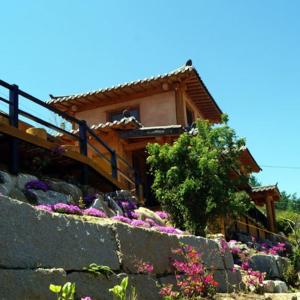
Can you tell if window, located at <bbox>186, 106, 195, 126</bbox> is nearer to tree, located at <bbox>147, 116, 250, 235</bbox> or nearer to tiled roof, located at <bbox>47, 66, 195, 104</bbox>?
tiled roof, located at <bbox>47, 66, 195, 104</bbox>

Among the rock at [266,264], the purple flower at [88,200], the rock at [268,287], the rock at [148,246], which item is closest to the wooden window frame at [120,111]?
the rock at [266,264]

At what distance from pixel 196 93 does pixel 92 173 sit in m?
9.36

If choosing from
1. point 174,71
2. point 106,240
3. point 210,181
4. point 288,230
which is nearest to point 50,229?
point 106,240

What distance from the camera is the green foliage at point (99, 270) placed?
482 cm

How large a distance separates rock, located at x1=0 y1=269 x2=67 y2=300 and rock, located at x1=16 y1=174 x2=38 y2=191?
4.01 m

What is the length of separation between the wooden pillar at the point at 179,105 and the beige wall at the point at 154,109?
0.15 meters

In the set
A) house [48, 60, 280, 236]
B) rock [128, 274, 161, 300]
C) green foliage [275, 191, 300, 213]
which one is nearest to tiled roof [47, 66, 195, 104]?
house [48, 60, 280, 236]

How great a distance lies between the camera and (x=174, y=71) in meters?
17.9

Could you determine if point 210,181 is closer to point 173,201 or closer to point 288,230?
point 173,201

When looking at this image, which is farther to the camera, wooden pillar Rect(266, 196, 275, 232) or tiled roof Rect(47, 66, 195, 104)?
wooden pillar Rect(266, 196, 275, 232)

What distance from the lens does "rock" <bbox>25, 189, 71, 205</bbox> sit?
7898mm

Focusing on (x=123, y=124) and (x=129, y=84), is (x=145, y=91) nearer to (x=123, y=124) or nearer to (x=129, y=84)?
(x=129, y=84)

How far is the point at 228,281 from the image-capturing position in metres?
7.90

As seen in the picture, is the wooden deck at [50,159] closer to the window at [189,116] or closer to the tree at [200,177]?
the tree at [200,177]
